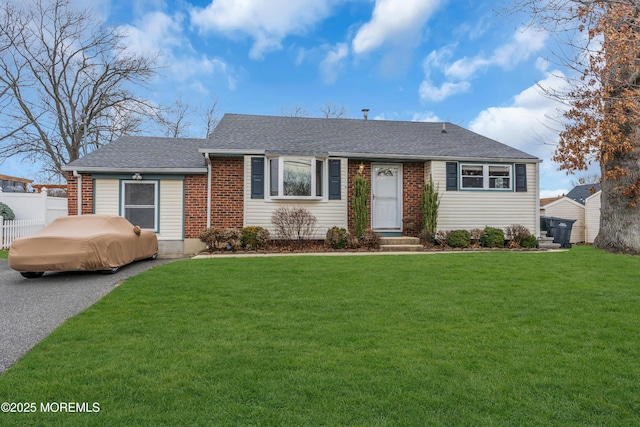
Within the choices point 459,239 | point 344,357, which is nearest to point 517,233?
point 459,239

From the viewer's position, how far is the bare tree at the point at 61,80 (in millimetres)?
21672

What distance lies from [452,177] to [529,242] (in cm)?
314

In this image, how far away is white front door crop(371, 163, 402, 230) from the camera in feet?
42.4

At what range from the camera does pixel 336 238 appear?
11.5m

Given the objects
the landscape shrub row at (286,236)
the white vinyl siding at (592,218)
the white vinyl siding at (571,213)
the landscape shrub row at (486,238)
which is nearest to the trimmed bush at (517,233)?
the landscape shrub row at (486,238)

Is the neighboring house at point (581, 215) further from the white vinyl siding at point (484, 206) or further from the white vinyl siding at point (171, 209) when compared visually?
the white vinyl siding at point (171, 209)

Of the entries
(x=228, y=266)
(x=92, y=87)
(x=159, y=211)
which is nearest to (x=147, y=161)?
(x=159, y=211)

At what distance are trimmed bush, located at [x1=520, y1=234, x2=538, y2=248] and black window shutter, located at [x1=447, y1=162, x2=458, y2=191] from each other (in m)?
2.67

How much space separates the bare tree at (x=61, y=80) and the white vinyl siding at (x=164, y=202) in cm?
1171

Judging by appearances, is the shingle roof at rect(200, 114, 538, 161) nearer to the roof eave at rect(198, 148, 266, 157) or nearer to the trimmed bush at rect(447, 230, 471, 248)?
the roof eave at rect(198, 148, 266, 157)

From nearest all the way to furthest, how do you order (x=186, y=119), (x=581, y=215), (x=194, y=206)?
(x=194, y=206) < (x=581, y=215) < (x=186, y=119)

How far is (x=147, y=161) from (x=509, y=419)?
11983mm

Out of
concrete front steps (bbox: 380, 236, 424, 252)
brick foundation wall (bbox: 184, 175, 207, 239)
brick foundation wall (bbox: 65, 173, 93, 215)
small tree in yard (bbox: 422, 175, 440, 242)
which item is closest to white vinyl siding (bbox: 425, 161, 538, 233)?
small tree in yard (bbox: 422, 175, 440, 242)

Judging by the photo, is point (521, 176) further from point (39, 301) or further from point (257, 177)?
point (39, 301)
